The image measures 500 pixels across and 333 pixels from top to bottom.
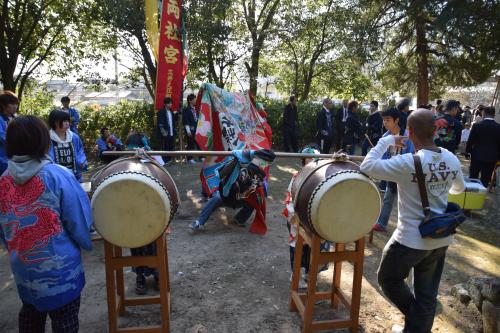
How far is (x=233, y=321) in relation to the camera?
296cm

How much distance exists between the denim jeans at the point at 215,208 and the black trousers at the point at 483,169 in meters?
4.16

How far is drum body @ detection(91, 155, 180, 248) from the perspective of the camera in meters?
2.37

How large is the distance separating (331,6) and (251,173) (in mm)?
10409

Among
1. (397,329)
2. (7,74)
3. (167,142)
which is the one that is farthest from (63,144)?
(7,74)

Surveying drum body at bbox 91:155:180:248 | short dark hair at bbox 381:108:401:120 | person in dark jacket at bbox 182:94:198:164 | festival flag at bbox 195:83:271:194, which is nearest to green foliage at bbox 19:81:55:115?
person in dark jacket at bbox 182:94:198:164

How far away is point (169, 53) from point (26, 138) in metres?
6.36

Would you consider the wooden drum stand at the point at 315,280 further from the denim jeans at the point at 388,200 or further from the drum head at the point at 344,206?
the denim jeans at the point at 388,200

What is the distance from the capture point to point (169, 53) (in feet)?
25.6

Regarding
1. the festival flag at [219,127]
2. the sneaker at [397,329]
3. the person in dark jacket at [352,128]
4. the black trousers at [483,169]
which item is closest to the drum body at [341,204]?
the sneaker at [397,329]

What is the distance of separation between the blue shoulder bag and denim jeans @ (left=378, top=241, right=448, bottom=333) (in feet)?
0.60

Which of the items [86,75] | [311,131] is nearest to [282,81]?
[311,131]

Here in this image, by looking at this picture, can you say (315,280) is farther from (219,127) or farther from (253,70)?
(253,70)

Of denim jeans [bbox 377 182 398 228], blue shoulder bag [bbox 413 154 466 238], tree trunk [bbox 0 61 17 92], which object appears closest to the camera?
blue shoulder bag [bbox 413 154 466 238]

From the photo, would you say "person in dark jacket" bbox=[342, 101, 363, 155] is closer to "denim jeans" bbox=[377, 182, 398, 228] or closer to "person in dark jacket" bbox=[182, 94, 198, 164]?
"denim jeans" bbox=[377, 182, 398, 228]
